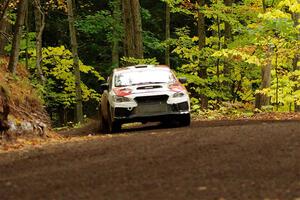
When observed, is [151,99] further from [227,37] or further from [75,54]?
[227,37]

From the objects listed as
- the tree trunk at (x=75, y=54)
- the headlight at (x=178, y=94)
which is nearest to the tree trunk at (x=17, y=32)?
the headlight at (x=178, y=94)

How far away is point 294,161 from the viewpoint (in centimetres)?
682

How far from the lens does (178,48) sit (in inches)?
980

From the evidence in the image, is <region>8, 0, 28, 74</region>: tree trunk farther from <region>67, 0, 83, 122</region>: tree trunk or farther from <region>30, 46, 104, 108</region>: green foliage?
<region>30, 46, 104, 108</region>: green foliage

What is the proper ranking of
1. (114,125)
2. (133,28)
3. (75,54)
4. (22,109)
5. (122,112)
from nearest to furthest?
(122,112) < (22,109) < (114,125) < (133,28) < (75,54)

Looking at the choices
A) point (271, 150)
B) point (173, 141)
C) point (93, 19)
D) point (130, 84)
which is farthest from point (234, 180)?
point (93, 19)

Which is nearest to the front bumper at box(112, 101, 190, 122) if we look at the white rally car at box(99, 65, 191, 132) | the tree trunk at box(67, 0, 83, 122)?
the white rally car at box(99, 65, 191, 132)

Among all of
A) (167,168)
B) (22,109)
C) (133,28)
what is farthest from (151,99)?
(133,28)

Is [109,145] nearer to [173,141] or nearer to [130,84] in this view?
[173,141]

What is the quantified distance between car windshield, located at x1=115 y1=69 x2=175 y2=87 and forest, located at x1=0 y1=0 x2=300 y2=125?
288 centimetres

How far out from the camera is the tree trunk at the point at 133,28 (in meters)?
22.3

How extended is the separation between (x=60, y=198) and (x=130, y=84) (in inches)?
327

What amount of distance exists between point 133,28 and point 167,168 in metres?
→ 16.2

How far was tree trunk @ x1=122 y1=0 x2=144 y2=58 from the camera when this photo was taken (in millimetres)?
22312
